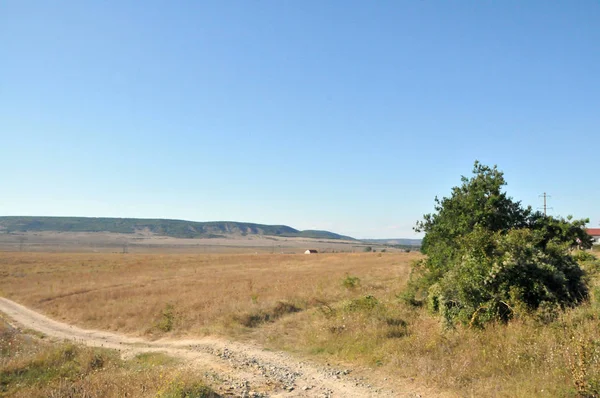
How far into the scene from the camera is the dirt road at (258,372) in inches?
377

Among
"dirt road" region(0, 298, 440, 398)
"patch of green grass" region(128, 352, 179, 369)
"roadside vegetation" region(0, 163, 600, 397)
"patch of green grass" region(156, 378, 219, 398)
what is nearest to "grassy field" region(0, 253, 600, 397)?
"roadside vegetation" region(0, 163, 600, 397)

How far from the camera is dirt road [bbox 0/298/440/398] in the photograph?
31.4ft

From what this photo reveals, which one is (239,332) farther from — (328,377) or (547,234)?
(547,234)

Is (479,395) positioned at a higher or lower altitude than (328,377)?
higher

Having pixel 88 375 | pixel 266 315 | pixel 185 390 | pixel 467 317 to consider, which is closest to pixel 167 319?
pixel 266 315

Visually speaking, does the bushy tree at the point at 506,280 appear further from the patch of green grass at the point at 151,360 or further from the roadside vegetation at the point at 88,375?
the patch of green grass at the point at 151,360

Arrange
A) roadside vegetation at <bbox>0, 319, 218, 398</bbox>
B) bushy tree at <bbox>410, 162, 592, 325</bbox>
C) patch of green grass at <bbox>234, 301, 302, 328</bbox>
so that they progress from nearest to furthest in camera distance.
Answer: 1. roadside vegetation at <bbox>0, 319, 218, 398</bbox>
2. bushy tree at <bbox>410, 162, 592, 325</bbox>
3. patch of green grass at <bbox>234, 301, 302, 328</bbox>

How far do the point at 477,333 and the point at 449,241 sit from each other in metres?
8.84

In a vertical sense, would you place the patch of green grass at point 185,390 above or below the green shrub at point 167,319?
above

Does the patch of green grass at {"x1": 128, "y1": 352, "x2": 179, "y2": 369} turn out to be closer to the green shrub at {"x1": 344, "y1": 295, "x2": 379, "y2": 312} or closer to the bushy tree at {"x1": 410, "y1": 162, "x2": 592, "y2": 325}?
the green shrub at {"x1": 344, "y1": 295, "x2": 379, "y2": 312}

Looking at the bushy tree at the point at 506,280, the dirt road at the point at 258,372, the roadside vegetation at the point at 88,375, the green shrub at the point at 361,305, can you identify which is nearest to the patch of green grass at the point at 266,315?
the dirt road at the point at 258,372

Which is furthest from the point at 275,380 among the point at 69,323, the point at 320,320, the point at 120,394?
the point at 69,323

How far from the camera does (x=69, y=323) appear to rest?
959 inches

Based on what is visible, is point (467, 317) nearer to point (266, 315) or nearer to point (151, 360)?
point (151, 360)
